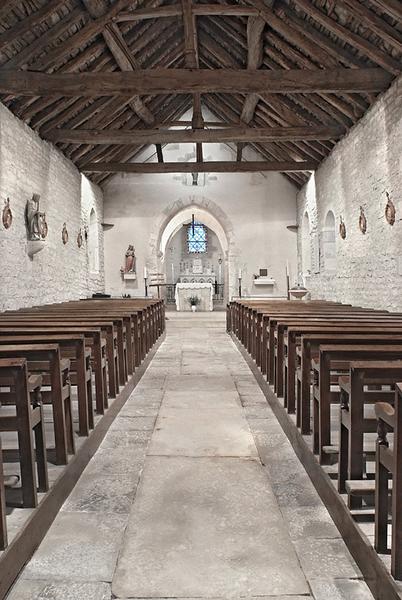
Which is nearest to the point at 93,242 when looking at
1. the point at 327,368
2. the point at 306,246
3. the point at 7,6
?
the point at 306,246

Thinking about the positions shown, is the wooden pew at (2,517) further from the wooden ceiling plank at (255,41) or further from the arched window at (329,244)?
the arched window at (329,244)

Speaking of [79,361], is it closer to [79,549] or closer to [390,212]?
[79,549]

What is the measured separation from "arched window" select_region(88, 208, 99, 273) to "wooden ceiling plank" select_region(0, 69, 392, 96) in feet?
22.0

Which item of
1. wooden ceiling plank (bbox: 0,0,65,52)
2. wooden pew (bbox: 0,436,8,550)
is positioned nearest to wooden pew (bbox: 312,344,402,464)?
wooden pew (bbox: 0,436,8,550)

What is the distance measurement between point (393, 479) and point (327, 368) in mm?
1024

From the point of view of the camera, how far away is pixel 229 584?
5.51 feet

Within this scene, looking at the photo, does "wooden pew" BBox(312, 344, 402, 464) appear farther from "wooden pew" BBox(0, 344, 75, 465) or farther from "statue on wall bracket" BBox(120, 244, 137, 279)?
"statue on wall bracket" BBox(120, 244, 137, 279)

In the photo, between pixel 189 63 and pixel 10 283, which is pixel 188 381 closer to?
pixel 10 283

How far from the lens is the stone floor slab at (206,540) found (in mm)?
1676

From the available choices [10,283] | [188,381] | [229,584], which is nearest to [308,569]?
[229,584]

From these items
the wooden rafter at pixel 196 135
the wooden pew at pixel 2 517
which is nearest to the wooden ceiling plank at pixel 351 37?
the wooden rafter at pixel 196 135

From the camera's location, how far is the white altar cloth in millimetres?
15727

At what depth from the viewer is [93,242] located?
13992 millimetres

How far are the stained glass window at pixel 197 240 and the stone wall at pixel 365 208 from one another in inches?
512
